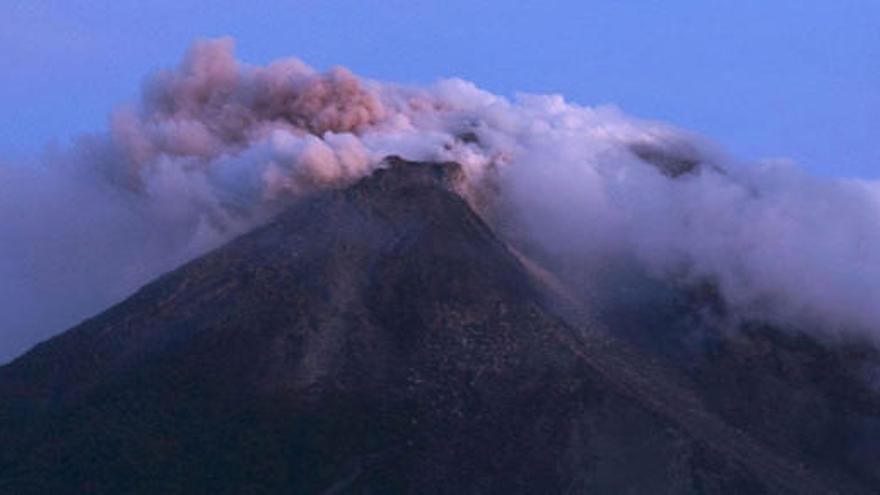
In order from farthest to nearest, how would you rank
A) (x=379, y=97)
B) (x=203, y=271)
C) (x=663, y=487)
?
(x=379, y=97)
(x=203, y=271)
(x=663, y=487)

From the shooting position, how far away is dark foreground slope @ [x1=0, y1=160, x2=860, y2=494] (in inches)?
2456

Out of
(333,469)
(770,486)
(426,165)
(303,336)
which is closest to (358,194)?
(426,165)

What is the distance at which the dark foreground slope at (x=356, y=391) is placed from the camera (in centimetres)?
6238

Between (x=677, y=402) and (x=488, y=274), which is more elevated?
(x=488, y=274)

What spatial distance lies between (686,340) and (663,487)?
12104 mm

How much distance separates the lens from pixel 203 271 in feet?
230

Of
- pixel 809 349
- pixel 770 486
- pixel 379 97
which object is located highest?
pixel 379 97

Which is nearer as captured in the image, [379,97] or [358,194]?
[358,194]

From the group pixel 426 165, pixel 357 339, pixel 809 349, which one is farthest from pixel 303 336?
pixel 809 349

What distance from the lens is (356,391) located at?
65438 millimetres

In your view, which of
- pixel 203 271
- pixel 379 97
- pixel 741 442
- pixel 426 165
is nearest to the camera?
pixel 741 442

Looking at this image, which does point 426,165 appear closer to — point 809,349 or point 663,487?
point 809,349

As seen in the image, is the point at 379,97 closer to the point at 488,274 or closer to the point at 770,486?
the point at 488,274

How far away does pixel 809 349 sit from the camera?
73.4 m
